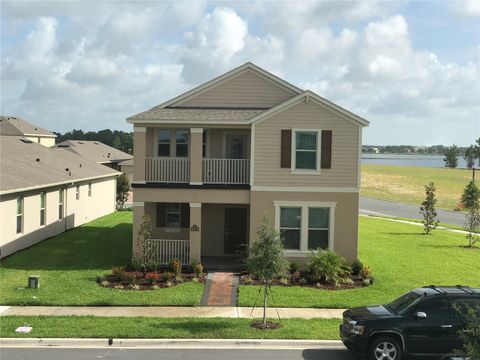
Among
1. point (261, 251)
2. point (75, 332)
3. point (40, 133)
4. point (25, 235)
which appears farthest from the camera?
point (40, 133)

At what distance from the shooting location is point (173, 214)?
22.8 m

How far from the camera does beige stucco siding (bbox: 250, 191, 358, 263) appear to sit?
20.3 meters

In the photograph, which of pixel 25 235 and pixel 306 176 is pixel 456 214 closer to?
pixel 306 176

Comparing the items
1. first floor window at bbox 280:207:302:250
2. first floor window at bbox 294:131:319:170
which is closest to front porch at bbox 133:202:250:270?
first floor window at bbox 280:207:302:250

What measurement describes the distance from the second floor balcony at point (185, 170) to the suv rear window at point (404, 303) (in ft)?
32.3

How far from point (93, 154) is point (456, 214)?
123 feet

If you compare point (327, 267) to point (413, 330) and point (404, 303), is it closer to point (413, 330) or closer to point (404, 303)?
point (404, 303)

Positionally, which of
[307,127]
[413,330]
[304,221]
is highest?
[307,127]

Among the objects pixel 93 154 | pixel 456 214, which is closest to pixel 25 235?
pixel 93 154

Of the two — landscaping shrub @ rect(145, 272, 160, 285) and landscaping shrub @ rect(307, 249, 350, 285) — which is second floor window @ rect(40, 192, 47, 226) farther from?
landscaping shrub @ rect(307, 249, 350, 285)

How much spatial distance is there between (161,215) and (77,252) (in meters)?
4.14

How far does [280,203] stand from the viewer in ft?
66.9

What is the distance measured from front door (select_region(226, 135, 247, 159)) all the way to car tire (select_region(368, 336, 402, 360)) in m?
12.5

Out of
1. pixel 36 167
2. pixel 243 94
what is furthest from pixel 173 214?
pixel 36 167
